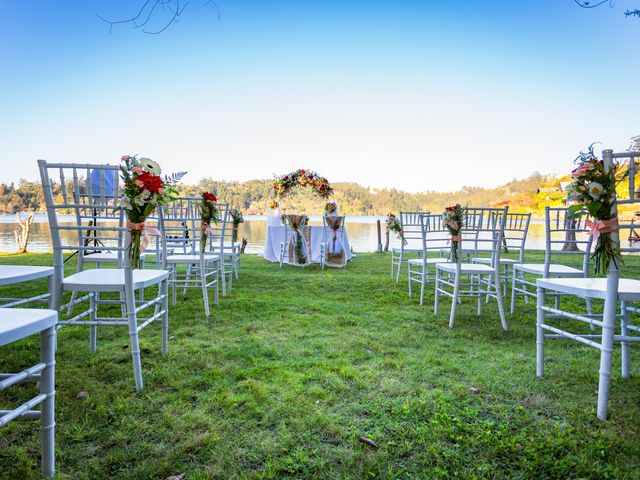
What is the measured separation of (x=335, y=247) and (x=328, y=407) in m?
5.72

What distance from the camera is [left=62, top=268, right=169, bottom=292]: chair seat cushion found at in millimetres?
1850

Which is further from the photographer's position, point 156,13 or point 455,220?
point 455,220

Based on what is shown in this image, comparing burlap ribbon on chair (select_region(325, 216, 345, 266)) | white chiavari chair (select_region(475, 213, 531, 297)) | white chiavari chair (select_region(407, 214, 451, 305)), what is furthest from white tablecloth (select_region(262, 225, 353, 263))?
white chiavari chair (select_region(475, 213, 531, 297))

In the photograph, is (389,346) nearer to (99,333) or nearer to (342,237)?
(99,333)

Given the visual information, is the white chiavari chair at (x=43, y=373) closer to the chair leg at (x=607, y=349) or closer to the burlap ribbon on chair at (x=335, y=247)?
the chair leg at (x=607, y=349)

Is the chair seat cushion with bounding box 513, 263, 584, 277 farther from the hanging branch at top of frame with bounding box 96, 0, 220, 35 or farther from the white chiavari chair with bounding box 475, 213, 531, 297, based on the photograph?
the hanging branch at top of frame with bounding box 96, 0, 220, 35

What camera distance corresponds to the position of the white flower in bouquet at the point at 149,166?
1908mm

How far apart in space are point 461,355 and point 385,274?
151 inches

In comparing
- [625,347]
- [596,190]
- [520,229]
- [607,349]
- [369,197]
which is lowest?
[625,347]

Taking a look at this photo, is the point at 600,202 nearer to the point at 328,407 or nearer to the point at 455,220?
the point at 328,407

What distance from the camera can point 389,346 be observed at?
8.72ft

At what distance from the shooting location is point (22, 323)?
1017mm

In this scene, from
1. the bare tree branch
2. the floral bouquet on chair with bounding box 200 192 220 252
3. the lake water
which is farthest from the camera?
the lake water

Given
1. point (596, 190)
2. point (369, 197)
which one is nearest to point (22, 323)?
point (596, 190)
